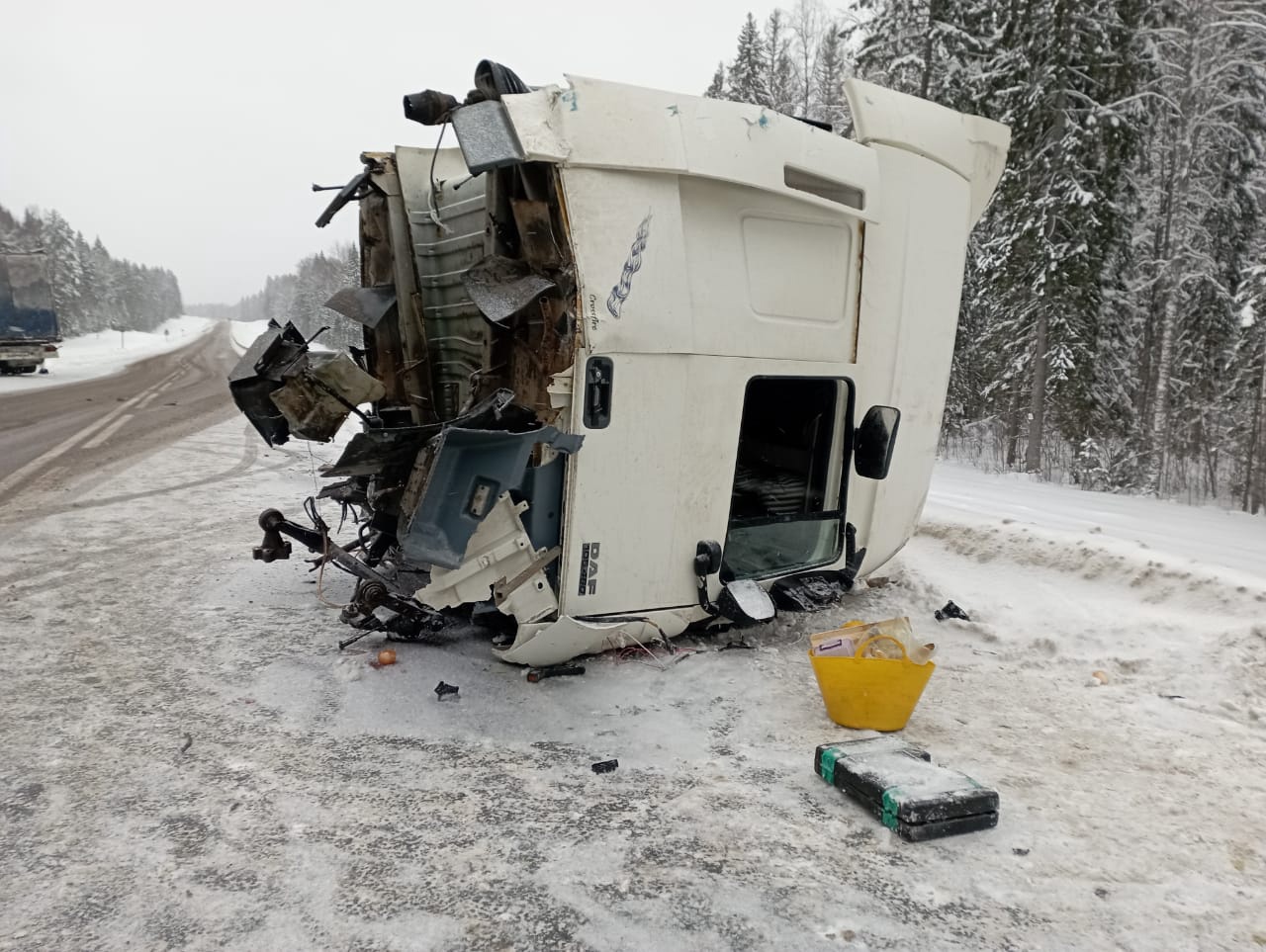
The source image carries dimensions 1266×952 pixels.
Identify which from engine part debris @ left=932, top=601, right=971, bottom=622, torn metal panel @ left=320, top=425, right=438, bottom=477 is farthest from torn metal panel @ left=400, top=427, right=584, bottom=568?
engine part debris @ left=932, top=601, right=971, bottom=622

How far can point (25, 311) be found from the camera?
22453 mm

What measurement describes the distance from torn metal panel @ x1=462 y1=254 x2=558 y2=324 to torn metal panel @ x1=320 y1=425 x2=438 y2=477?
0.68 meters

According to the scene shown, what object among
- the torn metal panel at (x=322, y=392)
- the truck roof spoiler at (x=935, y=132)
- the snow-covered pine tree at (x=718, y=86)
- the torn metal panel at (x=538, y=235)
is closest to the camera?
the torn metal panel at (x=538, y=235)

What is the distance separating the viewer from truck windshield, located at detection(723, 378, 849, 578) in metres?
4.69

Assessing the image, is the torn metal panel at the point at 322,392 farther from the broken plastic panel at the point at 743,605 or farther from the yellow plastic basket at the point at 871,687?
the yellow plastic basket at the point at 871,687

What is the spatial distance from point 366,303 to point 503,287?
175 cm

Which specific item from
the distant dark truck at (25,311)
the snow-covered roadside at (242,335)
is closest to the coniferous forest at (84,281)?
the distant dark truck at (25,311)

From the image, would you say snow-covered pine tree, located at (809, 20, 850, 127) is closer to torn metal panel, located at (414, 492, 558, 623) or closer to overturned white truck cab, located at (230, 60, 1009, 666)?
overturned white truck cab, located at (230, 60, 1009, 666)

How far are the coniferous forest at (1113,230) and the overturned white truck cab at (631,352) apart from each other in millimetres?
10048

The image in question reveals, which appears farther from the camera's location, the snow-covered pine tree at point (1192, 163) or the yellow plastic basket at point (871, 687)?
the snow-covered pine tree at point (1192, 163)

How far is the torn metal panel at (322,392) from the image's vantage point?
3961 millimetres

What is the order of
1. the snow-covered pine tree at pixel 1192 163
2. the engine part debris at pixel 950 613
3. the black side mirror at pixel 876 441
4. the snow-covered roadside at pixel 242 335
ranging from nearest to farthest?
the black side mirror at pixel 876 441 < the engine part debris at pixel 950 613 < the snow-covered pine tree at pixel 1192 163 < the snow-covered roadside at pixel 242 335

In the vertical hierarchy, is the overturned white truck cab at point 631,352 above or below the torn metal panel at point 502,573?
above

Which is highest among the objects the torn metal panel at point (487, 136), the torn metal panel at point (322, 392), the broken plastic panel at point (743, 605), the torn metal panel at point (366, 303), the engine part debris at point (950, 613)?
the torn metal panel at point (487, 136)
